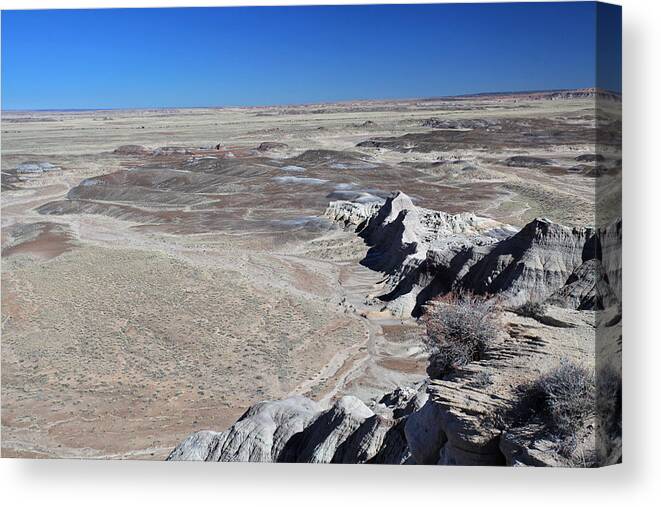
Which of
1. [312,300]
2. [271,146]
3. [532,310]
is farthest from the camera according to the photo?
[271,146]

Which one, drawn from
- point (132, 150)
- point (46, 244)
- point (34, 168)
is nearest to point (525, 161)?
point (46, 244)

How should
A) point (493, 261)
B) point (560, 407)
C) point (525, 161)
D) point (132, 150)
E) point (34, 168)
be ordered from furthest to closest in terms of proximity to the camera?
point (132, 150) < point (525, 161) < point (34, 168) < point (493, 261) < point (560, 407)

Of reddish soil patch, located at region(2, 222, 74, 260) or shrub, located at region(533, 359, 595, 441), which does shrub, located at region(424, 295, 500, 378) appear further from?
reddish soil patch, located at region(2, 222, 74, 260)

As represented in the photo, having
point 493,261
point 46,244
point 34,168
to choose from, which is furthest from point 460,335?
point 34,168

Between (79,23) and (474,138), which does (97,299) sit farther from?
(474,138)

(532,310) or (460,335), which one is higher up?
(532,310)

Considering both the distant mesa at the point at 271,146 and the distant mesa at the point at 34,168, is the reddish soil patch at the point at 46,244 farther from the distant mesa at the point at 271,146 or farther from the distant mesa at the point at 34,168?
the distant mesa at the point at 271,146

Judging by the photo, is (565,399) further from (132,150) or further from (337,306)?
(132,150)

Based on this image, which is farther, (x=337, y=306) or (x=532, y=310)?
(x=337, y=306)

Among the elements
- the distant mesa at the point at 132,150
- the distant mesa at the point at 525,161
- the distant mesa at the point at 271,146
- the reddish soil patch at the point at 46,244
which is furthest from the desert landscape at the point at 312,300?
the distant mesa at the point at 271,146
